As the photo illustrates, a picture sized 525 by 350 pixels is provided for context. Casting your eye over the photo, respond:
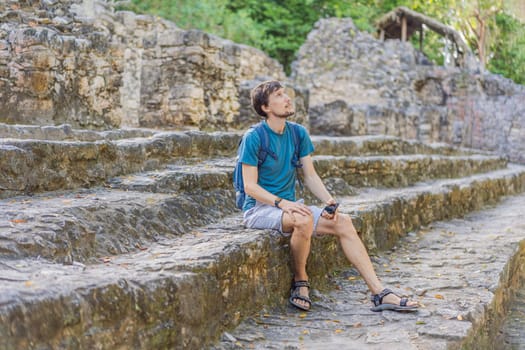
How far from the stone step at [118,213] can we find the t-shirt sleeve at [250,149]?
0.67 meters

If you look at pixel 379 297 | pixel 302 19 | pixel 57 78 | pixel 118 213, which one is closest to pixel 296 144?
pixel 379 297

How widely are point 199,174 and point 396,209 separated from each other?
2465 millimetres

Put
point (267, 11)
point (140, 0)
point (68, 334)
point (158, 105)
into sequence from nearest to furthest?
point (68, 334) < point (158, 105) < point (140, 0) < point (267, 11)

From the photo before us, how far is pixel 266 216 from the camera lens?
448 centimetres

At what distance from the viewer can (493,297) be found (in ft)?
15.6

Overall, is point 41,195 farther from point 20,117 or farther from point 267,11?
point 267,11

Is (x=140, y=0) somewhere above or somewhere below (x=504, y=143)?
above

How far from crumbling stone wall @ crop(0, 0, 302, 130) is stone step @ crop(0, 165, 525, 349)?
11.1 feet

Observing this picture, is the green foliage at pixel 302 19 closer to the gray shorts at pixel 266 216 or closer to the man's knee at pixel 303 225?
the gray shorts at pixel 266 216

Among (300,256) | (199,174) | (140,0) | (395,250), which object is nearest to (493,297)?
(300,256)

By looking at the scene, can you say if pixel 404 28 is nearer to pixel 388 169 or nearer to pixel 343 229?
pixel 388 169

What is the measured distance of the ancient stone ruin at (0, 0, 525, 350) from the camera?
10.2 ft

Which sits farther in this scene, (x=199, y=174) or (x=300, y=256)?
(x=199, y=174)

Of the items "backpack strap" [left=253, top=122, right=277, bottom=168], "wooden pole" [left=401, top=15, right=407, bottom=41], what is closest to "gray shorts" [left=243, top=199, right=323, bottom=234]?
"backpack strap" [left=253, top=122, right=277, bottom=168]
